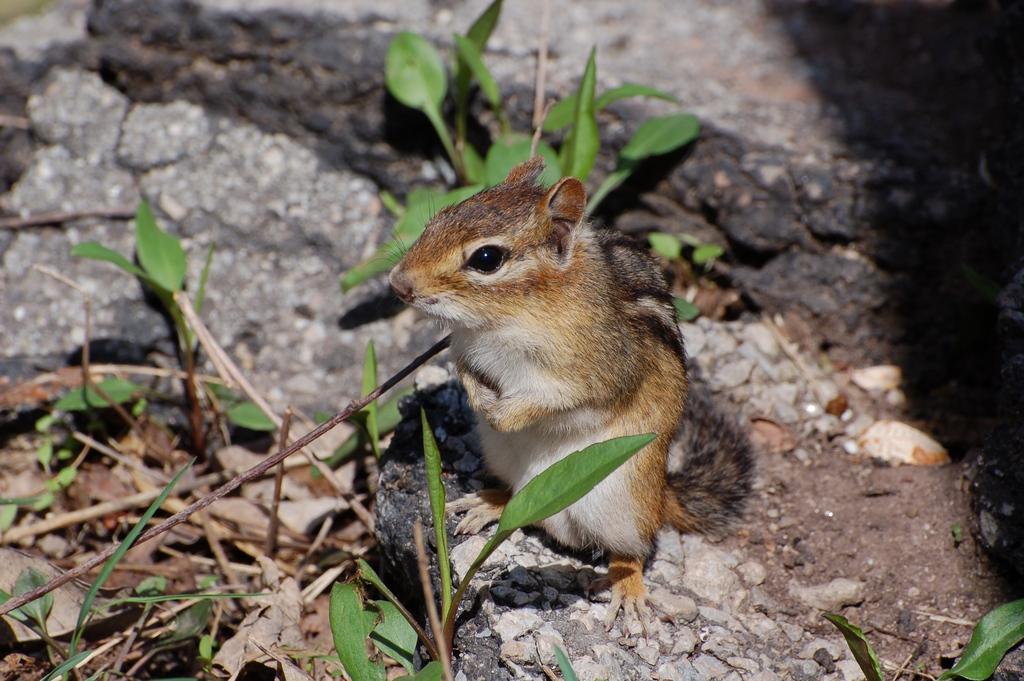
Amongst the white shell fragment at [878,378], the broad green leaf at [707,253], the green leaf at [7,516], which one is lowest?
the white shell fragment at [878,378]

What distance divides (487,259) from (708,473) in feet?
3.31

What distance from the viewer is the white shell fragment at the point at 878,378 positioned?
3666mm

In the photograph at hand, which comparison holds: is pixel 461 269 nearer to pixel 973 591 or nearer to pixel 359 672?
pixel 359 672

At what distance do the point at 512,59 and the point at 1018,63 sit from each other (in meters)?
1.93

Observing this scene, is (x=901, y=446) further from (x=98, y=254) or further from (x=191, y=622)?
(x=98, y=254)

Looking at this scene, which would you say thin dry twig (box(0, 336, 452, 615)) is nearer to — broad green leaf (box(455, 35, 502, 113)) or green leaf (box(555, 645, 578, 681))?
green leaf (box(555, 645, 578, 681))

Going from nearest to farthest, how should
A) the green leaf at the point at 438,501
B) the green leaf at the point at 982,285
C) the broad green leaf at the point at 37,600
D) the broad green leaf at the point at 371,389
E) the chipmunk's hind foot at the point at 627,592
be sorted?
the green leaf at the point at 438,501, the chipmunk's hind foot at the point at 627,592, the broad green leaf at the point at 37,600, the broad green leaf at the point at 371,389, the green leaf at the point at 982,285

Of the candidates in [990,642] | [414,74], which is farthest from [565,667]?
[414,74]

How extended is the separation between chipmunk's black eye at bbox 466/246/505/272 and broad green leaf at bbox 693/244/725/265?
4.79ft

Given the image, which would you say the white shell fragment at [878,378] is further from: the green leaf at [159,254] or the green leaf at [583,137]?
the green leaf at [159,254]

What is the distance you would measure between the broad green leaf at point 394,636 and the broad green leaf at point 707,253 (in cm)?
184

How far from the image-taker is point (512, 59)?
4.24m

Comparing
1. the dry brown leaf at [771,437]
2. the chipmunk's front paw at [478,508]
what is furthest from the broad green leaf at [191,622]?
the dry brown leaf at [771,437]

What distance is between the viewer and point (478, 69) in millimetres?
3789
